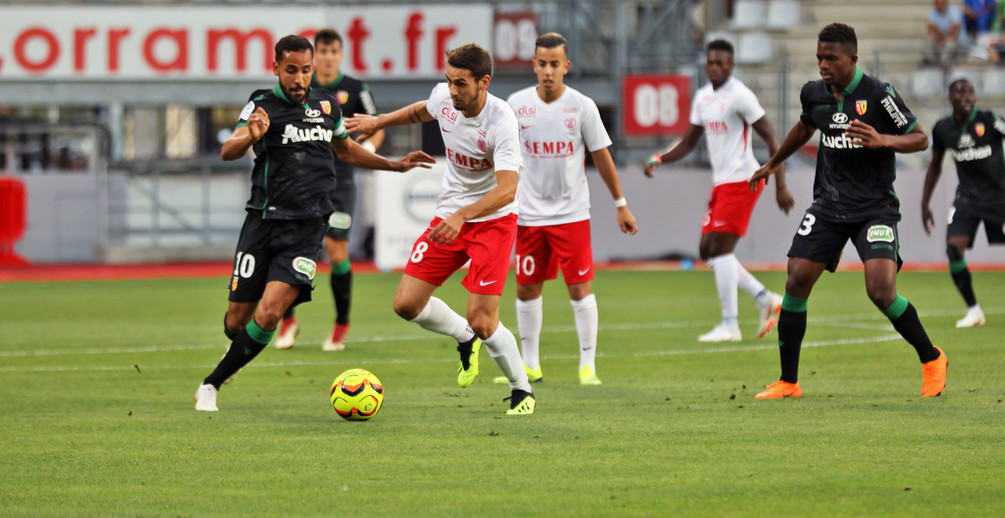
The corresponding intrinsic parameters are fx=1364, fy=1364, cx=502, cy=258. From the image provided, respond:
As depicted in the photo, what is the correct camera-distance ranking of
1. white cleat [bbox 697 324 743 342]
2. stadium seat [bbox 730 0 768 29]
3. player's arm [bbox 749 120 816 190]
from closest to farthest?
player's arm [bbox 749 120 816 190], white cleat [bbox 697 324 743 342], stadium seat [bbox 730 0 768 29]

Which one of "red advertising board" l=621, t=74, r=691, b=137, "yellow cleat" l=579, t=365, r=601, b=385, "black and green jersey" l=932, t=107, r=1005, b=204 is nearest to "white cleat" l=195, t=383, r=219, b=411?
"yellow cleat" l=579, t=365, r=601, b=385

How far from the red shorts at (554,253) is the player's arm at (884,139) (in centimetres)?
210

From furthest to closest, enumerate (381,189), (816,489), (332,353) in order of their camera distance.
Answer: (381,189) < (332,353) < (816,489)

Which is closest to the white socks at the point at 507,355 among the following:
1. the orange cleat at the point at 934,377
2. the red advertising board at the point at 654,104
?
the orange cleat at the point at 934,377

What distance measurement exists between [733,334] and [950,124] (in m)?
3.29

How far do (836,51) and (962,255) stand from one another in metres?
6.01

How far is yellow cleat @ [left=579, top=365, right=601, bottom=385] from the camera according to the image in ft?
29.2

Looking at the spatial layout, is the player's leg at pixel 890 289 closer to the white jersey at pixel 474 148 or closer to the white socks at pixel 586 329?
the white socks at pixel 586 329

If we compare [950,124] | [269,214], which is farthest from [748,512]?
[950,124]

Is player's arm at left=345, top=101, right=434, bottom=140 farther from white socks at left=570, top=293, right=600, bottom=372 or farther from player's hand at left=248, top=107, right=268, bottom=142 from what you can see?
white socks at left=570, top=293, right=600, bottom=372

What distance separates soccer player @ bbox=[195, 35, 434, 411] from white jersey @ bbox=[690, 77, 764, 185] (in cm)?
428

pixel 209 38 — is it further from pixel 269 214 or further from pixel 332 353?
pixel 269 214

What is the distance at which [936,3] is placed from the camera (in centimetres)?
2819

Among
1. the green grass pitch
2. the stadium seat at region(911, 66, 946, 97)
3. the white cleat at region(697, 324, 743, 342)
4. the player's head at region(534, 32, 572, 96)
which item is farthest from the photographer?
the stadium seat at region(911, 66, 946, 97)
